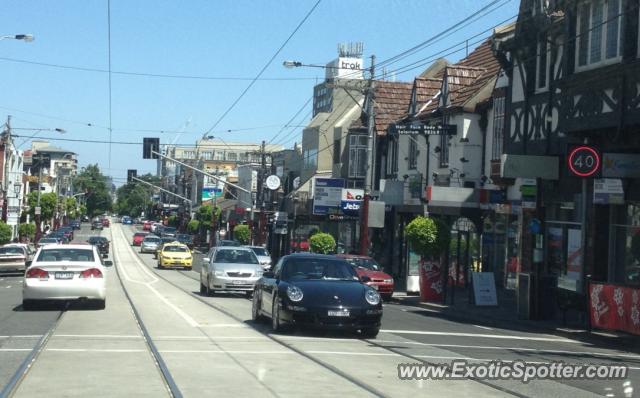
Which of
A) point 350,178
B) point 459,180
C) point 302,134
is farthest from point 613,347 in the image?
point 302,134

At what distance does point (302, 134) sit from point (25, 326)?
5561cm

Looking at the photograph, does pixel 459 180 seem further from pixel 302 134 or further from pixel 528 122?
pixel 302 134

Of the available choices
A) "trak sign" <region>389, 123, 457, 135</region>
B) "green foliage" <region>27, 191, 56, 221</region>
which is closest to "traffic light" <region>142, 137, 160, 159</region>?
"trak sign" <region>389, 123, 457, 135</region>

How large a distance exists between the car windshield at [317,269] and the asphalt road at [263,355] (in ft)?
3.63

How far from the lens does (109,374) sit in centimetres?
1157

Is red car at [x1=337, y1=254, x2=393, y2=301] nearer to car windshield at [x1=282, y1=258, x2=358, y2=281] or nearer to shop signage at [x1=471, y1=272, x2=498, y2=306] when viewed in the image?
shop signage at [x1=471, y1=272, x2=498, y2=306]

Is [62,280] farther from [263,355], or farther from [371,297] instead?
[263,355]

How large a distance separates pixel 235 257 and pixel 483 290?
769cm

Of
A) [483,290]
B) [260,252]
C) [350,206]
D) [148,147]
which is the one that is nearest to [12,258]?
[148,147]

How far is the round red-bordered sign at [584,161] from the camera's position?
2255cm

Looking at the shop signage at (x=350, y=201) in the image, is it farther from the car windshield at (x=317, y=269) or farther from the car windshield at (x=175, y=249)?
the car windshield at (x=317, y=269)

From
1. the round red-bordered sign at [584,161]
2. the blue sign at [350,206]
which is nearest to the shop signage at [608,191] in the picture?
the round red-bordered sign at [584,161]

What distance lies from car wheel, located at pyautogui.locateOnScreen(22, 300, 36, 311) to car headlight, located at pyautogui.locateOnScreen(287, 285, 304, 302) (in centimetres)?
815

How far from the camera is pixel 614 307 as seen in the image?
65.5 ft
